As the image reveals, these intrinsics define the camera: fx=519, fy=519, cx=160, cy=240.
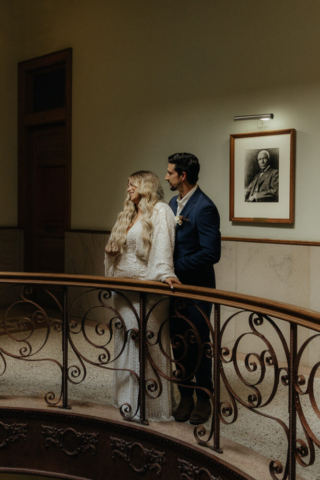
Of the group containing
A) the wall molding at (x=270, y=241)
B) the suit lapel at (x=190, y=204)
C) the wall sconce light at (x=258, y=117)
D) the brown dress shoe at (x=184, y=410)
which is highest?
the wall sconce light at (x=258, y=117)

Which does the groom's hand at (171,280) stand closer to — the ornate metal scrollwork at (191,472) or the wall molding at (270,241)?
the ornate metal scrollwork at (191,472)

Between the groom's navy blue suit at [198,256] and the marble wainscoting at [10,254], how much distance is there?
474 centimetres

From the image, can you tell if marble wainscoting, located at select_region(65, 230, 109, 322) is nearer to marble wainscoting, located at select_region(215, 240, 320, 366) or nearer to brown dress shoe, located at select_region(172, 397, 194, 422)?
marble wainscoting, located at select_region(215, 240, 320, 366)

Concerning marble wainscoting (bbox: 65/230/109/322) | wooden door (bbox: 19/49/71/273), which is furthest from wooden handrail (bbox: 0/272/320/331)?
wooden door (bbox: 19/49/71/273)

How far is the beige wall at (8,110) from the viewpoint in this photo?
25.2 feet

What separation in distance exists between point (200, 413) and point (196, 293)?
0.93m

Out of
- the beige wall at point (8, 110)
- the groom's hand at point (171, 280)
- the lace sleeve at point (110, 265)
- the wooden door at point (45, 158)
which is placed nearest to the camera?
the groom's hand at point (171, 280)

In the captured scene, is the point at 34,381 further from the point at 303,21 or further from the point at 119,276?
the point at 303,21

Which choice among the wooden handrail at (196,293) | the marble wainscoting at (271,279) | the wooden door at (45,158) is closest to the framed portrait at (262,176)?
the marble wainscoting at (271,279)

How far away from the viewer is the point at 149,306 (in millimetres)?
3711

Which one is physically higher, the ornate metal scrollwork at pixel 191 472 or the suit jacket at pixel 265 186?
the suit jacket at pixel 265 186

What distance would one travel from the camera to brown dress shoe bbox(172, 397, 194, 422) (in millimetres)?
3582

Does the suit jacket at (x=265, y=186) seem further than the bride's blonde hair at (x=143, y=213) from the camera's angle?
Yes

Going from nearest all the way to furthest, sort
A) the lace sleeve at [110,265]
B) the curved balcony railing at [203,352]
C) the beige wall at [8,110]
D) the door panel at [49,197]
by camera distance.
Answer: the curved balcony railing at [203,352] < the lace sleeve at [110,265] < the door panel at [49,197] < the beige wall at [8,110]
